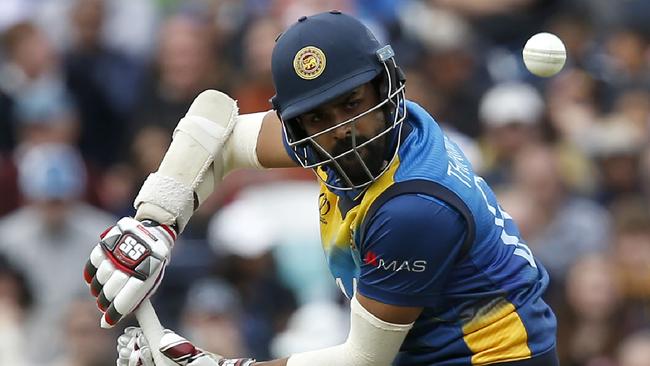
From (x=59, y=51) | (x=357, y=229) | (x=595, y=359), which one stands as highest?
(x=357, y=229)

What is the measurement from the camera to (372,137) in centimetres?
488

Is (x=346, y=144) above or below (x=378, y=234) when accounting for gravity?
above

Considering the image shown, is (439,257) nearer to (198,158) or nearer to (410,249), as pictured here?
(410,249)

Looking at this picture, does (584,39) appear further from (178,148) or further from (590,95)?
(178,148)

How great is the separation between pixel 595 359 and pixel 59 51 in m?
5.03

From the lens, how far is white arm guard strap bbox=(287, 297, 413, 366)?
4988 mm

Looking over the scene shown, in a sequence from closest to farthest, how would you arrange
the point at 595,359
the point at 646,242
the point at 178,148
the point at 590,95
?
1. the point at 178,148
2. the point at 595,359
3. the point at 646,242
4. the point at 590,95

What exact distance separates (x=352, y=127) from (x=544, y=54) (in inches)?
38.5

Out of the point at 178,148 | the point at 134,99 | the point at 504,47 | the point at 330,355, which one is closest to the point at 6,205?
the point at 134,99

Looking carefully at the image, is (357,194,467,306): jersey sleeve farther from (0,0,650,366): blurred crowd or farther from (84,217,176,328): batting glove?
(0,0,650,366): blurred crowd

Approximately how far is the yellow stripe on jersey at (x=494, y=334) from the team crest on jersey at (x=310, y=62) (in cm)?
105

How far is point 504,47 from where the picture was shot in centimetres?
1144

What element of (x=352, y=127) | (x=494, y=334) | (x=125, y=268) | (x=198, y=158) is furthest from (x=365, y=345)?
(x=198, y=158)

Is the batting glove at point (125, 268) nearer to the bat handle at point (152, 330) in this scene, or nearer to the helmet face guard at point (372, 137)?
the bat handle at point (152, 330)
